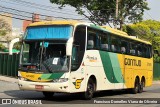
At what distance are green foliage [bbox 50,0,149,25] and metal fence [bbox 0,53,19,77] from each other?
1431 cm

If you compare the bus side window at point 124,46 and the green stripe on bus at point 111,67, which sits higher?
the bus side window at point 124,46

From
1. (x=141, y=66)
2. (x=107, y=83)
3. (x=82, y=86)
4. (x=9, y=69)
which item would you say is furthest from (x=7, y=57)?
(x=82, y=86)

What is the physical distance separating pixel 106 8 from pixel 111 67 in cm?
2323

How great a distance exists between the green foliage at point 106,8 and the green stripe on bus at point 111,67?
21.1 m

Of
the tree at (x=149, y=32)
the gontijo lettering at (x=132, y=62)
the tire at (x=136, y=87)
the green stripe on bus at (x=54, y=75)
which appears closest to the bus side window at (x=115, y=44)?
the gontijo lettering at (x=132, y=62)

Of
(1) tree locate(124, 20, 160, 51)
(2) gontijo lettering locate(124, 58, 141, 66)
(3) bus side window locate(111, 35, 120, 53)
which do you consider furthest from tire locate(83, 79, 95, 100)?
(1) tree locate(124, 20, 160, 51)

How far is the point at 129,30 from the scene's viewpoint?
59125 millimetres

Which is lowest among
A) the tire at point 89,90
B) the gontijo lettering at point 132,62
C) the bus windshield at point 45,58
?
the tire at point 89,90

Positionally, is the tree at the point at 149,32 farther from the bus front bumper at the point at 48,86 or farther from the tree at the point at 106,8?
the bus front bumper at the point at 48,86

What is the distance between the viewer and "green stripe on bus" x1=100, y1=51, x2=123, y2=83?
19.0 m

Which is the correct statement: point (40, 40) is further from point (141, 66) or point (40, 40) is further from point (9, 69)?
point (9, 69)

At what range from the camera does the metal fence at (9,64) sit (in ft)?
96.4

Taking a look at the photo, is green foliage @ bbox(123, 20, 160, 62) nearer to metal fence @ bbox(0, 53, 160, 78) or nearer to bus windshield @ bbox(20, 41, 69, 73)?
metal fence @ bbox(0, 53, 160, 78)

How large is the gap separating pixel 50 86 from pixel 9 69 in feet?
49.9
